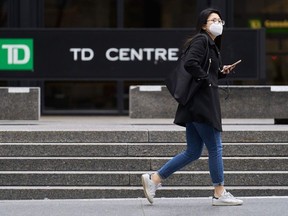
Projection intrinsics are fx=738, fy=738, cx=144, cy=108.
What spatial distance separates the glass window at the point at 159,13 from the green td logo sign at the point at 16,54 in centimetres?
401

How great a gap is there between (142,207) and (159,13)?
847 centimetres

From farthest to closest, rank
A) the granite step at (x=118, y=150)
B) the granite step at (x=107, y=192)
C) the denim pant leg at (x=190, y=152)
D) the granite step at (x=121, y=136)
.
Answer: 1. the granite step at (x=121, y=136)
2. the granite step at (x=118, y=150)
3. the granite step at (x=107, y=192)
4. the denim pant leg at (x=190, y=152)

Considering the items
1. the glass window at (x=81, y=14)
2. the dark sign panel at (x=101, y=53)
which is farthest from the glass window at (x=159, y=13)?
the dark sign panel at (x=101, y=53)

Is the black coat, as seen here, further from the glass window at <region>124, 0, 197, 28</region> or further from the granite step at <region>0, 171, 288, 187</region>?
the glass window at <region>124, 0, 197, 28</region>

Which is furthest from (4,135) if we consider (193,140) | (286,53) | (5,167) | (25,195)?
(286,53)

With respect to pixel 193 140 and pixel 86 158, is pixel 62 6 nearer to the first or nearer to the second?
pixel 86 158

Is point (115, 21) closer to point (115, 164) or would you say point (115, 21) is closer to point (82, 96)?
point (82, 96)

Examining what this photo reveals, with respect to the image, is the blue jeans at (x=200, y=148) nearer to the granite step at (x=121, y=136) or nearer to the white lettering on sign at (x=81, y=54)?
the granite step at (x=121, y=136)

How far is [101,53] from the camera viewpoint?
1153 cm

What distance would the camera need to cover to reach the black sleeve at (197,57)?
6.86 meters

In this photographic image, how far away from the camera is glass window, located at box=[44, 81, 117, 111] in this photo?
15.0 metres

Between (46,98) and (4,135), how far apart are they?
6382 mm

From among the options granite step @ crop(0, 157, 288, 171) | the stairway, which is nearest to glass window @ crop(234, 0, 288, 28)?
the stairway

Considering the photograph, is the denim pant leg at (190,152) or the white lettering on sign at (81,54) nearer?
the denim pant leg at (190,152)
